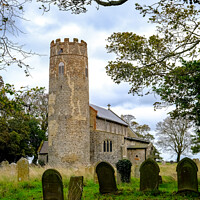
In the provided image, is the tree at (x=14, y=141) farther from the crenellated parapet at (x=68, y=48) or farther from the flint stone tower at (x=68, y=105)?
the crenellated parapet at (x=68, y=48)

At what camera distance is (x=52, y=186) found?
789cm

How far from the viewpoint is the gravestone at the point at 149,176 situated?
9992mm

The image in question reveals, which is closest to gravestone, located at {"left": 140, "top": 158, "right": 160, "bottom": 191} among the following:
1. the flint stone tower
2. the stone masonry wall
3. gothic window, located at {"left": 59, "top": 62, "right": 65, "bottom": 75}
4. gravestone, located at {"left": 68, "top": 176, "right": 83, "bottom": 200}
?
gravestone, located at {"left": 68, "top": 176, "right": 83, "bottom": 200}

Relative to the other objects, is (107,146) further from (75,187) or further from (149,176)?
(75,187)

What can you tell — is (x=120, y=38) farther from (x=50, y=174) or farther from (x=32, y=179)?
(x=32, y=179)

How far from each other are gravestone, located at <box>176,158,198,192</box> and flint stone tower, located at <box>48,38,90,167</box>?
844 inches

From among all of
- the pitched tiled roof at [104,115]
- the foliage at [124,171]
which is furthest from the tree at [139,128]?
the foliage at [124,171]

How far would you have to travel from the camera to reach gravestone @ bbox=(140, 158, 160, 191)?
9.99 meters

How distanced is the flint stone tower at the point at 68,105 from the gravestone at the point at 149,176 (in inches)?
807

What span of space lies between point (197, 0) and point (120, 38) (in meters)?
4.96

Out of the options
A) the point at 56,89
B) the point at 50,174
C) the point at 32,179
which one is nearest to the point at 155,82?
the point at 50,174

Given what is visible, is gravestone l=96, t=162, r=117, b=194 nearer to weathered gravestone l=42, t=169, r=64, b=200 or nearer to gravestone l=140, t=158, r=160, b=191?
gravestone l=140, t=158, r=160, b=191

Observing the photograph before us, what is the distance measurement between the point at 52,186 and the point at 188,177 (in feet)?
15.0

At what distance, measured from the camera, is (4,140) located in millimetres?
33719
